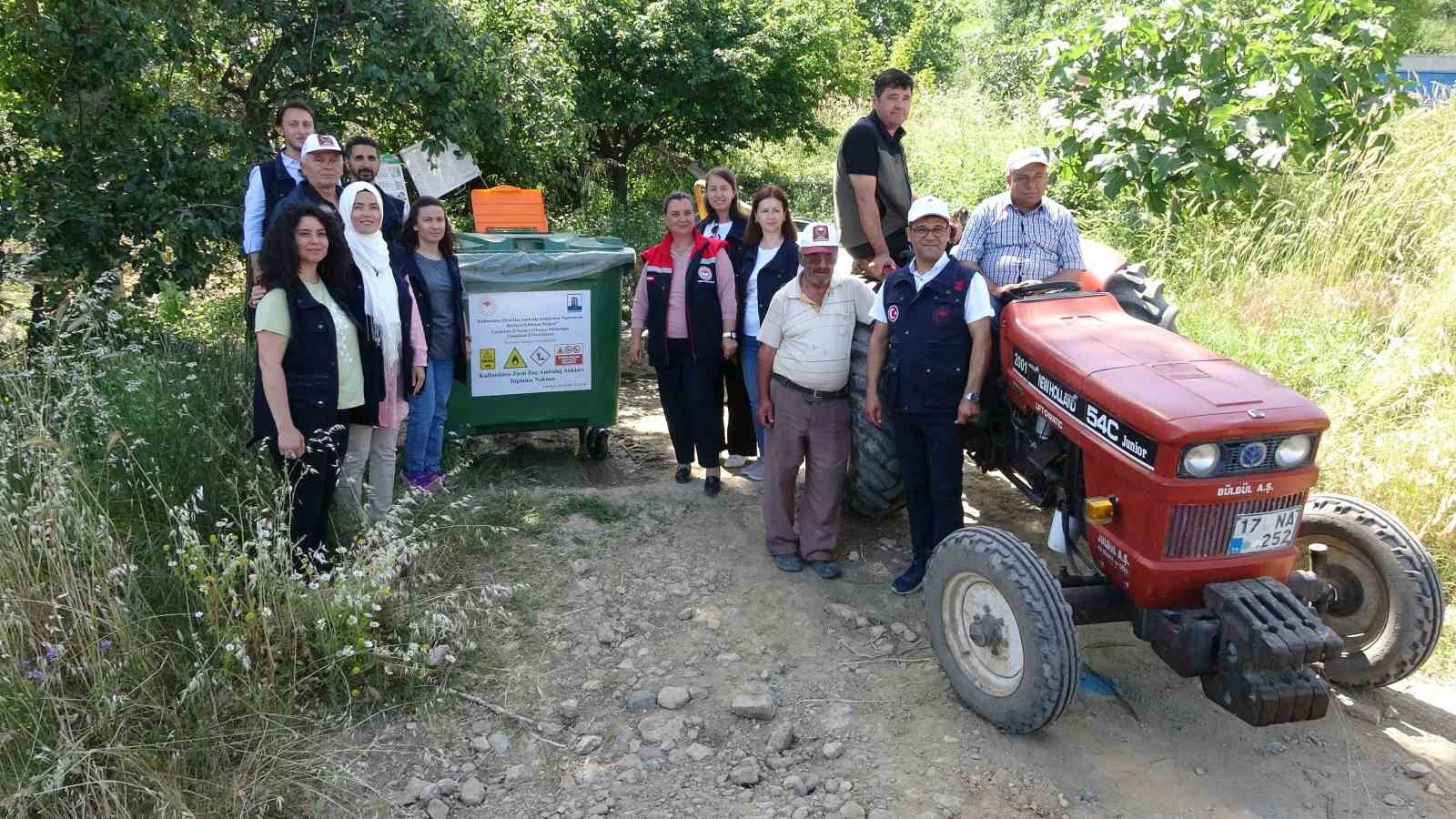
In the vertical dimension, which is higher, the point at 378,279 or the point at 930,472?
the point at 378,279

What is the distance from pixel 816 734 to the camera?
137 inches

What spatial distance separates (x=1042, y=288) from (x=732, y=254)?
169cm

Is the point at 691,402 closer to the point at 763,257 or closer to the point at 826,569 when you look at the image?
Answer: the point at 763,257

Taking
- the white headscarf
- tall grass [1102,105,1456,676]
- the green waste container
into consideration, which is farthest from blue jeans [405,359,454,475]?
tall grass [1102,105,1456,676]

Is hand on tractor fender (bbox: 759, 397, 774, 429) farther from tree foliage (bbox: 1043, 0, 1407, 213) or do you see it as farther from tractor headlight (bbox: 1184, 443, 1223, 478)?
tree foliage (bbox: 1043, 0, 1407, 213)

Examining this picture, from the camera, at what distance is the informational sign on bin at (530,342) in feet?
17.8

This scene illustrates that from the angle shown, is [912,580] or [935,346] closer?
[935,346]

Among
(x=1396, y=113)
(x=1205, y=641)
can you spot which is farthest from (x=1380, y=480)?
(x=1396, y=113)

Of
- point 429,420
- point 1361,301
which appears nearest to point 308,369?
point 429,420

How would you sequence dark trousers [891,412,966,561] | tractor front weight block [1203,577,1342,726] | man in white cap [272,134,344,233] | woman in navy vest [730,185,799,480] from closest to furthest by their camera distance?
tractor front weight block [1203,577,1342,726]
dark trousers [891,412,966,561]
man in white cap [272,134,344,233]
woman in navy vest [730,185,799,480]

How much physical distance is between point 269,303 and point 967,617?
2592mm

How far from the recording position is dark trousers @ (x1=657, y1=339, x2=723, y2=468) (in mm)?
5230

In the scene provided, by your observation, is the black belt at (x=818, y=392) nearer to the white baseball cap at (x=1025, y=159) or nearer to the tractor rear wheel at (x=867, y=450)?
the tractor rear wheel at (x=867, y=450)

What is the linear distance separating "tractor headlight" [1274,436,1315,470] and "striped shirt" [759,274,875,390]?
67.9 inches
